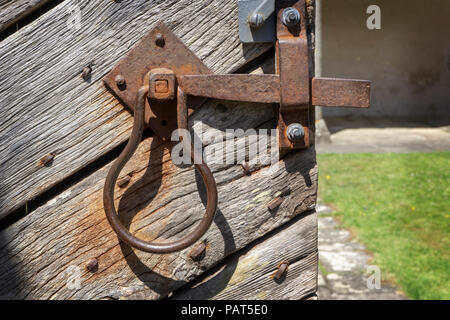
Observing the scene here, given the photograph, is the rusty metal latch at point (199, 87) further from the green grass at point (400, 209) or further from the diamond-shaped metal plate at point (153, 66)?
the green grass at point (400, 209)

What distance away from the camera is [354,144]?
702 centimetres

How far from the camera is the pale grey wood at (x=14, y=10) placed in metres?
0.91

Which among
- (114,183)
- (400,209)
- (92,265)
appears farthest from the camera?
(400,209)

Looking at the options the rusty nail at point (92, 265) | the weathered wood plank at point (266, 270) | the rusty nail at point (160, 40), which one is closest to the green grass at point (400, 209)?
the weathered wood plank at point (266, 270)

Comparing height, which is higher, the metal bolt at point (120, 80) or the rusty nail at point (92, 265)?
the metal bolt at point (120, 80)

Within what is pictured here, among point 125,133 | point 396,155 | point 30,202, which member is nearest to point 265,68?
point 125,133

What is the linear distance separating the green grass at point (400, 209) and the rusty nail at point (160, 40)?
2.63 m

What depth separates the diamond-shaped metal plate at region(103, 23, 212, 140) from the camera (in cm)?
96

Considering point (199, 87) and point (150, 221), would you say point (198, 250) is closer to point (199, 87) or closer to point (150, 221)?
point (150, 221)

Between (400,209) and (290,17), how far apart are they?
3.80m

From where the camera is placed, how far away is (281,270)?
1094 mm

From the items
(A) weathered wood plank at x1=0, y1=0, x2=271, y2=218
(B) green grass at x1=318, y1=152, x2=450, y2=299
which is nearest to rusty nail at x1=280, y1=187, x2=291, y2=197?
(A) weathered wood plank at x1=0, y1=0, x2=271, y2=218

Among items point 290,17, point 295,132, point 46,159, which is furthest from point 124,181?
point 290,17

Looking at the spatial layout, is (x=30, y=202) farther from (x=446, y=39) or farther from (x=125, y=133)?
(x=446, y=39)
